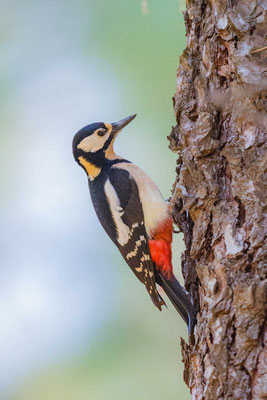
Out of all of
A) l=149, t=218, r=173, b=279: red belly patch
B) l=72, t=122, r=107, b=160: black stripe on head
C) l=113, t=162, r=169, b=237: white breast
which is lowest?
l=149, t=218, r=173, b=279: red belly patch

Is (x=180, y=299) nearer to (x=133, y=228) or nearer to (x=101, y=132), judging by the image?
(x=133, y=228)

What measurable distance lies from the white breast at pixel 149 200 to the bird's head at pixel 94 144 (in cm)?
15

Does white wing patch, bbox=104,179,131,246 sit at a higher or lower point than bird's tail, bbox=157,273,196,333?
higher

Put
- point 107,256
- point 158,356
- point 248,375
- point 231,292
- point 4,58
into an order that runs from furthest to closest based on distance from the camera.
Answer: point 4,58 < point 107,256 < point 158,356 < point 231,292 < point 248,375

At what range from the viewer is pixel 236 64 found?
242 cm

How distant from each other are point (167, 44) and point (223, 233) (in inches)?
117

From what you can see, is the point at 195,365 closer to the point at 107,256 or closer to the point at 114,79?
the point at 107,256

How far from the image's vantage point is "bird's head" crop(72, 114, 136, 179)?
142 inches

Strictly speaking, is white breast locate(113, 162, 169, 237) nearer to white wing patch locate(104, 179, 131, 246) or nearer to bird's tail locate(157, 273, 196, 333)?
white wing patch locate(104, 179, 131, 246)

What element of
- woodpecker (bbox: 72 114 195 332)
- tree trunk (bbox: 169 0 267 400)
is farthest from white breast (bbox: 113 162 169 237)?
tree trunk (bbox: 169 0 267 400)

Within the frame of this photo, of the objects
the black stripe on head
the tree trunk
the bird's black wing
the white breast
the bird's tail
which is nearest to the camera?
the tree trunk

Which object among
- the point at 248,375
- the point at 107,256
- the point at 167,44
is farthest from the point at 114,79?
the point at 248,375

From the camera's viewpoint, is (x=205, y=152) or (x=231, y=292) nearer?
(x=231, y=292)

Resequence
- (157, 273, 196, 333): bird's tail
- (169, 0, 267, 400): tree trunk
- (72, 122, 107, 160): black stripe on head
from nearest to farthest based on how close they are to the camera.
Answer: (169, 0, 267, 400): tree trunk
(157, 273, 196, 333): bird's tail
(72, 122, 107, 160): black stripe on head
